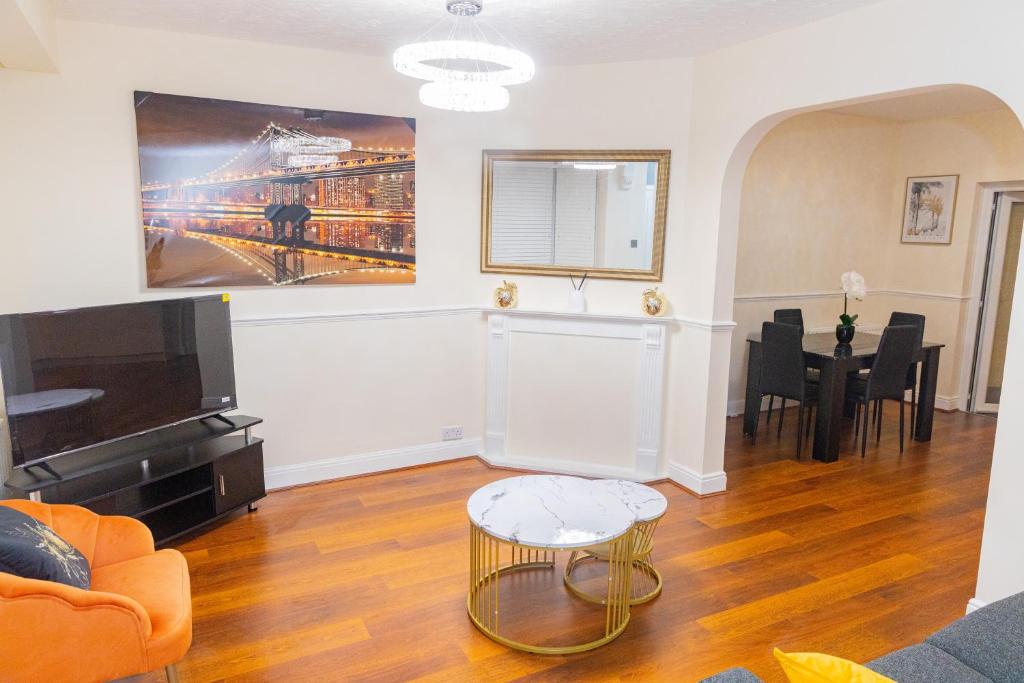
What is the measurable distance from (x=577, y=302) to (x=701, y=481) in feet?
4.48

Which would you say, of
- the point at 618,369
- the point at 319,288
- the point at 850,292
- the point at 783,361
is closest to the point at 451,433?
the point at 618,369

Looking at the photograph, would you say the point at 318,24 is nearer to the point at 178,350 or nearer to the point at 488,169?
the point at 488,169

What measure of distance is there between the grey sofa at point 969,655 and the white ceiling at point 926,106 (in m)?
4.21

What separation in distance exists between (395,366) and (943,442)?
14.1ft

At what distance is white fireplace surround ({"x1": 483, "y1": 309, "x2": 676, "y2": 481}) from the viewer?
4.41 m

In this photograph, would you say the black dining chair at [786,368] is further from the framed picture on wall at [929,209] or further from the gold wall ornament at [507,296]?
the framed picture on wall at [929,209]

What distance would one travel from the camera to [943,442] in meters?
5.45

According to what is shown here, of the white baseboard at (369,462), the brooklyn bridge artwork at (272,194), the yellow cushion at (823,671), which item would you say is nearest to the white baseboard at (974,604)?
the yellow cushion at (823,671)

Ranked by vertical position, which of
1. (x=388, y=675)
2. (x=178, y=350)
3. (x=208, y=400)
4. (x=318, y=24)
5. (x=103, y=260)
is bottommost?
(x=388, y=675)

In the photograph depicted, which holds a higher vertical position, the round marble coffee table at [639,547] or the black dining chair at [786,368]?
the black dining chair at [786,368]

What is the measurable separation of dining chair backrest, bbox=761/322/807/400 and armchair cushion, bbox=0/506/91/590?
4478 mm

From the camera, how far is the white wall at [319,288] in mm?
3447

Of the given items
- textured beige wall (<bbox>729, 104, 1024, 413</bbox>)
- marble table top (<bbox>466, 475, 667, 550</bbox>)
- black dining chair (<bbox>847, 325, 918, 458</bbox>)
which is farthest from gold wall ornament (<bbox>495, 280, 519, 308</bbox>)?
black dining chair (<bbox>847, 325, 918, 458</bbox>)

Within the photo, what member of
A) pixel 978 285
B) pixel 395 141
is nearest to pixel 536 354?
pixel 395 141
